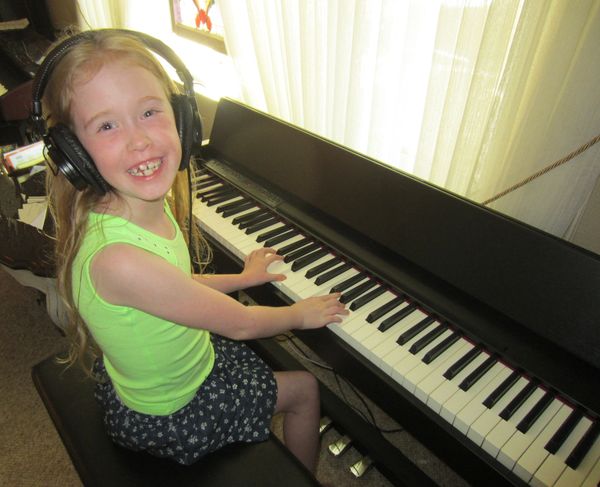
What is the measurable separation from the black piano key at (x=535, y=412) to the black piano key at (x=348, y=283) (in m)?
0.52

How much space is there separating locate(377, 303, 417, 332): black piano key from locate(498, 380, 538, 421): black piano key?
1.01 ft

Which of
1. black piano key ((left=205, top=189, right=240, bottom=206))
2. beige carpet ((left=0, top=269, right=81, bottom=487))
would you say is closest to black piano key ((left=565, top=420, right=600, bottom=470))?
black piano key ((left=205, top=189, right=240, bottom=206))

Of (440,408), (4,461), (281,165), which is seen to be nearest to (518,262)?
(440,408)

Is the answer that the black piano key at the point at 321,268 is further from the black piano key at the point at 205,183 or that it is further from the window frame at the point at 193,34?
the window frame at the point at 193,34

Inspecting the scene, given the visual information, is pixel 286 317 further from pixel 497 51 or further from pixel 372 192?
pixel 497 51

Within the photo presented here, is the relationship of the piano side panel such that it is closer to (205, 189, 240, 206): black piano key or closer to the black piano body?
the black piano body

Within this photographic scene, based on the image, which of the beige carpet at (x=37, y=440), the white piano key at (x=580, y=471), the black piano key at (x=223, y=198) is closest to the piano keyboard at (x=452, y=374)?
the white piano key at (x=580, y=471)

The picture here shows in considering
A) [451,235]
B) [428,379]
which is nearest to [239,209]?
[451,235]

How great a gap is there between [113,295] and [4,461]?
1.27 m

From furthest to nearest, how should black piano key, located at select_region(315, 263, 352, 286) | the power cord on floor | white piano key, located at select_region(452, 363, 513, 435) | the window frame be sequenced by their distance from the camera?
the window frame → the power cord on floor → black piano key, located at select_region(315, 263, 352, 286) → white piano key, located at select_region(452, 363, 513, 435)

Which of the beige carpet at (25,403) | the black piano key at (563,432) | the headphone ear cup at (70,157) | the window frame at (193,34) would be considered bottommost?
the beige carpet at (25,403)

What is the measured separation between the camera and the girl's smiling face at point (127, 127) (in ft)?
2.80

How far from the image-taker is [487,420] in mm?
880

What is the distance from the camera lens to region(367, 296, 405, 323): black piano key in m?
1.09
